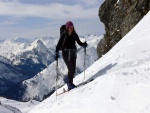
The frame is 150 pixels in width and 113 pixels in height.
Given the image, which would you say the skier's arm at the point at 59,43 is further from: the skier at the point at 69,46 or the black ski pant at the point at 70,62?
the black ski pant at the point at 70,62

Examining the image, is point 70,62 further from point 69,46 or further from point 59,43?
point 59,43

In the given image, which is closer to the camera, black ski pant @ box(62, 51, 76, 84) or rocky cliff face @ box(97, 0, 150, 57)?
A: black ski pant @ box(62, 51, 76, 84)

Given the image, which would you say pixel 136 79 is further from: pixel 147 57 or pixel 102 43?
pixel 102 43

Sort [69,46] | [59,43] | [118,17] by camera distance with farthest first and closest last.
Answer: [118,17] → [69,46] → [59,43]

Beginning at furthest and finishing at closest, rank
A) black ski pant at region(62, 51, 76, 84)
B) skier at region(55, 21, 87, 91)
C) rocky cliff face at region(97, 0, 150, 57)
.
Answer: rocky cliff face at region(97, 0, 150, 57)
black ski pant at region(62, 51, 76, 84)
skier at region(55, 21, 87, 91)

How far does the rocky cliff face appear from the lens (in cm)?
3369

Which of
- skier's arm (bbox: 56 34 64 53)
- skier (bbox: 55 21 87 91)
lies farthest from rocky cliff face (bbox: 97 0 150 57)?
skier's arm (bbox: 56 34 64 53)

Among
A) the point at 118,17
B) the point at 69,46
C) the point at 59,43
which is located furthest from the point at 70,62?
the point at 118,17

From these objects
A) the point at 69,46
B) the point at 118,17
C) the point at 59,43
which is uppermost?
the point at 59,43

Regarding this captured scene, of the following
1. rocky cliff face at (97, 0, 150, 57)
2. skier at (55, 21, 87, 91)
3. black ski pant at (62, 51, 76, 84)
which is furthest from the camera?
rocky cliff face at (97, 0, 150, 57)

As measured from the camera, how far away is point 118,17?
41.2 m

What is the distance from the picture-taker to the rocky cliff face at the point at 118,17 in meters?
33.7

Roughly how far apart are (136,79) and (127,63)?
3468mm

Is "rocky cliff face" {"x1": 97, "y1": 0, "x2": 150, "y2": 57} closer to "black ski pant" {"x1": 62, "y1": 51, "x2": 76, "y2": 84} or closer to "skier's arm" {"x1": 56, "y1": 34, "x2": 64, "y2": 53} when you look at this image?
"black ski pant" {"x1": 62, "y1": 51, "x2": 76, "y2": 84}
